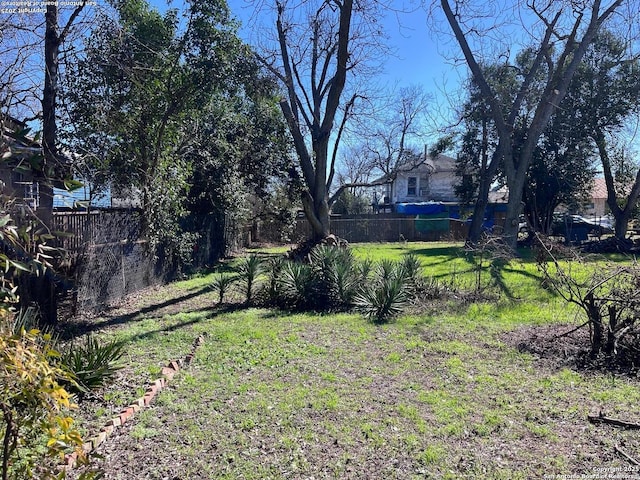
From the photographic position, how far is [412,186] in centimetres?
4031

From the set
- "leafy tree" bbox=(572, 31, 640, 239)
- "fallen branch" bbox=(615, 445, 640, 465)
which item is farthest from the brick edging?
"leafy tree" bbox=(572, 31, 640, 239)

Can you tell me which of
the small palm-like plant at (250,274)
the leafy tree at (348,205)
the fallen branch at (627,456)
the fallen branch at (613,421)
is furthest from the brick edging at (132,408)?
the leafy tree at (348,205)

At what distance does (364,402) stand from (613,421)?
2.19m

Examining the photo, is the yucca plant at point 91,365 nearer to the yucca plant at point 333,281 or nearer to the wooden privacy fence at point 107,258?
the wooden privacy fence at point 107,258

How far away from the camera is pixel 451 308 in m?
8.80

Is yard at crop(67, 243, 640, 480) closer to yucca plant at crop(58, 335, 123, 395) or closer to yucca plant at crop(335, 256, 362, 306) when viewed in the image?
yucca plant at crop(58, 335, 123, 395)

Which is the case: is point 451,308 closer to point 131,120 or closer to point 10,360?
point 131,120

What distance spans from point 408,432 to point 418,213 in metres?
26.3

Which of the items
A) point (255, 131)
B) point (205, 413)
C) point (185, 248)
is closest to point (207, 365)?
point (205, 413)

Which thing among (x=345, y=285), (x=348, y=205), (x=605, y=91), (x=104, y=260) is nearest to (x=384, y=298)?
(x=345, y=285)

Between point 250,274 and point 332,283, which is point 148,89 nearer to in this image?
point 250,274

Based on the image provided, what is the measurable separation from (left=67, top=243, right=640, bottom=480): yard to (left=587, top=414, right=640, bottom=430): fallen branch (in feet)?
0.21

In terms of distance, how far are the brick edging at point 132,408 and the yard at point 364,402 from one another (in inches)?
3.2

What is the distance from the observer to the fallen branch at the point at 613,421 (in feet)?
12.9
